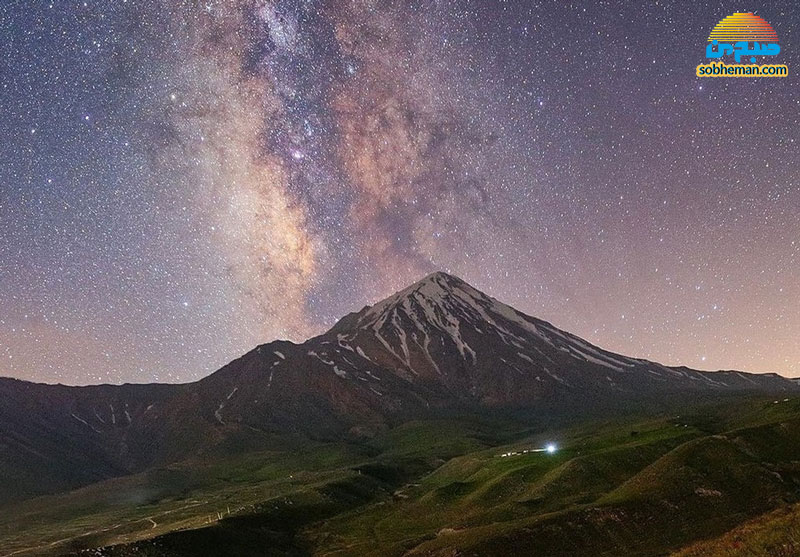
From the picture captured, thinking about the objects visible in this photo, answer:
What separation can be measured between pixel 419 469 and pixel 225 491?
71.8m

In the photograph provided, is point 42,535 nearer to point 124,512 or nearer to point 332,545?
point 124,512

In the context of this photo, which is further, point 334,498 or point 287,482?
point 287,482

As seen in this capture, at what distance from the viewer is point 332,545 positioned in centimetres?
9262

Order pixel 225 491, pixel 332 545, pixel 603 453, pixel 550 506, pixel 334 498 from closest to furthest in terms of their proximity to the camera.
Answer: pixel 550 506 → pixel 332 545 → pixel 603 453 → pixel 334 498 → pixel 225 491

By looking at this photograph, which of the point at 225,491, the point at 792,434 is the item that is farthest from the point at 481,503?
the point at 225,491

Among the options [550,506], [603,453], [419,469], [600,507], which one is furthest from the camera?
[419,469]

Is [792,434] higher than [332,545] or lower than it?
higher

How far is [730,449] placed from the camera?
293 feet

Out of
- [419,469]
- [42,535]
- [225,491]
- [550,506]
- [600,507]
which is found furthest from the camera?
[225,491]

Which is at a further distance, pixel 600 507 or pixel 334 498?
pixel 334 498

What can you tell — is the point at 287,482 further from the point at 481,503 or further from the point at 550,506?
the point at 550,506

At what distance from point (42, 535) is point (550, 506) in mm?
147316

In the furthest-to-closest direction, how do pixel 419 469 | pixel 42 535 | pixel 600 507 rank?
pixel 419 469, pixel 42 535, pixel 600 507

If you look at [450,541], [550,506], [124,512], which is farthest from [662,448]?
[124,512]
